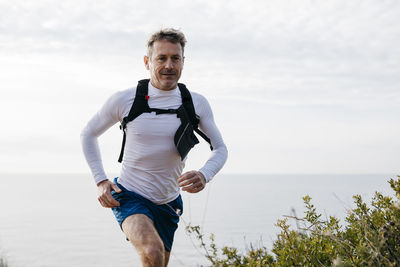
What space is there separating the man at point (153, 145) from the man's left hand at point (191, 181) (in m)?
0.20

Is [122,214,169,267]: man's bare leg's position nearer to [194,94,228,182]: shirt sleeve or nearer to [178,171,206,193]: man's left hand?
[178,171,206,193]: man's left hand

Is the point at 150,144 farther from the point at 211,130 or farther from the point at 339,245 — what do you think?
the point at 339,245

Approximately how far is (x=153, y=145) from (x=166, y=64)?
2.79 ft

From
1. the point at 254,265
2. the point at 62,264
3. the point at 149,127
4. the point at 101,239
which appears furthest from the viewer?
the point at 101,239

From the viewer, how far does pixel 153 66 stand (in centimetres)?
471

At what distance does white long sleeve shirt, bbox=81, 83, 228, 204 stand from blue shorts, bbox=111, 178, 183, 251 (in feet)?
0.25

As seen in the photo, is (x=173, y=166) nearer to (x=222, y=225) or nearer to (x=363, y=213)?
(x=363, y=213)

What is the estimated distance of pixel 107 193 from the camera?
170 inches

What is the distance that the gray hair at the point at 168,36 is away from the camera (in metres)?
4.71

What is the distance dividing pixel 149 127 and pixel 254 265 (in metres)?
1.86

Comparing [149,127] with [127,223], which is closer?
[127,223]

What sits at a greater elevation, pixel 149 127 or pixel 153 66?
pixel 153 66

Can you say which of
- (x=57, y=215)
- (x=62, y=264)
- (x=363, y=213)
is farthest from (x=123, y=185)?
(x=57, y=215)

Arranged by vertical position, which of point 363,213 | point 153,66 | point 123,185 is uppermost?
point 153,66
